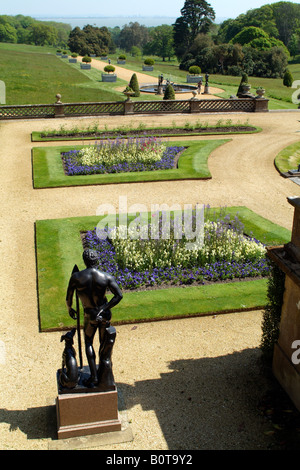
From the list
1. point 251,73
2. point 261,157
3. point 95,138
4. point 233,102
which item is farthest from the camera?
point 251,73

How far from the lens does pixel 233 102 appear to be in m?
33.9

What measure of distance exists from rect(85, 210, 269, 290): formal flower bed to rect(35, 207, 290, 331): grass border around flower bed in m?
0.39

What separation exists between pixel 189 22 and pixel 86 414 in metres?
92.1

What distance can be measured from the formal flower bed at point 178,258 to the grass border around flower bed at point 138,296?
0.39 m

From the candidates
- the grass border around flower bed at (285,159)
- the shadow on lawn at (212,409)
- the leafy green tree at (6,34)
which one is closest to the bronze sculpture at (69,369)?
the shadow on lawn at (212,409)

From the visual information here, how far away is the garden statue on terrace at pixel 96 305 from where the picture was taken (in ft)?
23.1

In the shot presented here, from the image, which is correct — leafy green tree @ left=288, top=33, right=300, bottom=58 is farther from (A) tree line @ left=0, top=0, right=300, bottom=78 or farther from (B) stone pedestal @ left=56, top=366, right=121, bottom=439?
(B) stone pedestal @ left=56, top=366, right=121, bottom=439

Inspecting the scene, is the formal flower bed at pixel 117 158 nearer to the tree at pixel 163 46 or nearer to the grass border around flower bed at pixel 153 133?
the grass border around flower bed at pixel 153 133

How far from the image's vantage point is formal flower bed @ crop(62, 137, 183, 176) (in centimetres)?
2091

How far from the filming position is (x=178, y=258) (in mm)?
12719
